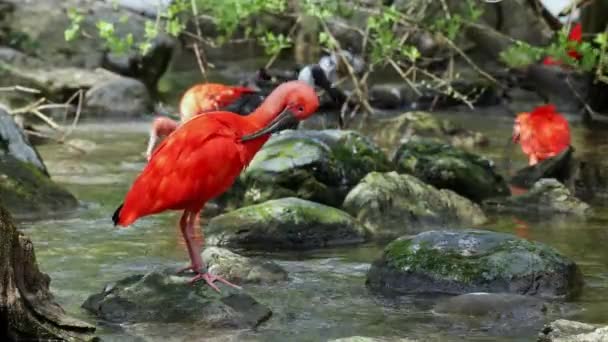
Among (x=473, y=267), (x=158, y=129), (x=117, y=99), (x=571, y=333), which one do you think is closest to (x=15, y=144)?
(x=158, y=129)

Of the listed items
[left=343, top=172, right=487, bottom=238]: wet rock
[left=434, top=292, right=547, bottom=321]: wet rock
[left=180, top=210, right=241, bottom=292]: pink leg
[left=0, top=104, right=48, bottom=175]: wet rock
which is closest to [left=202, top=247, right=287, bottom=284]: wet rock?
[left=180, top=210, right=241, bottom=292]: pink leg

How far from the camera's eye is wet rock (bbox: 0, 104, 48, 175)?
8945 mm

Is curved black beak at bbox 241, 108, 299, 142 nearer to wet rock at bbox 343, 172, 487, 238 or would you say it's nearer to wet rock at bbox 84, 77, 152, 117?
wet rock at bbox 343, 172, 487, 238

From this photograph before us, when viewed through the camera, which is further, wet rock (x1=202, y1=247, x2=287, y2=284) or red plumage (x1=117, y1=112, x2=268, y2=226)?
wet rock (x1=202, y1=247, x2=287, y2=284)

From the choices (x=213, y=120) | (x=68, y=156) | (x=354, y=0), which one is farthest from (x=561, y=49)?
(x=68, y=156)

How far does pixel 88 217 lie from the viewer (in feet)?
27.6

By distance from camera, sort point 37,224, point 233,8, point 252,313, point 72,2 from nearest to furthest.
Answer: point 252,313, point 37,224, point 233,8, point 72,2

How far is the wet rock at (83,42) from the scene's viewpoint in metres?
17.9

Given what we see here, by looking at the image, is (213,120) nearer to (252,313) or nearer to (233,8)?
(252,313)

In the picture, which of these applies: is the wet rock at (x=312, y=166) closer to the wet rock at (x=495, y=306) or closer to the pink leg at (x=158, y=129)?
the pink leg at (x=158, y=129)

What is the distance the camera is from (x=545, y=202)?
29.6 ft

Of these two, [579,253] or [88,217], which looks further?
[88,217]

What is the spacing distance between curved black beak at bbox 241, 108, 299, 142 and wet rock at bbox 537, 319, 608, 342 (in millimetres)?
1527

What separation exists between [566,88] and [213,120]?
35.9 ft
